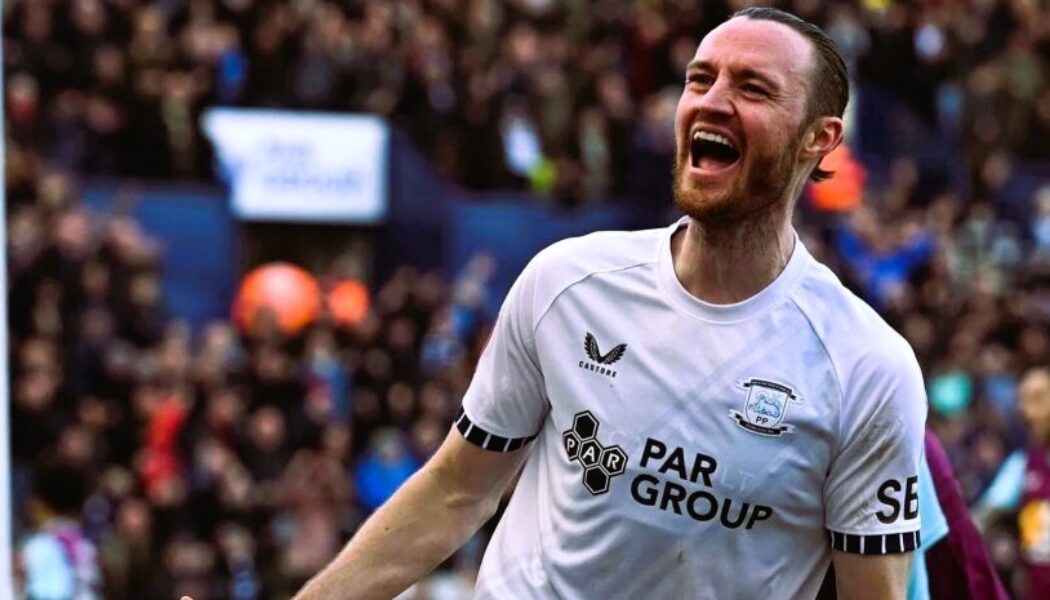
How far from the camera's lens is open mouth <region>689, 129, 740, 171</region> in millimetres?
4410

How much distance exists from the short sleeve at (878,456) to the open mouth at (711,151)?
49cm

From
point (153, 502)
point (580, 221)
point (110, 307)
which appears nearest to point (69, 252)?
point (110, 307)

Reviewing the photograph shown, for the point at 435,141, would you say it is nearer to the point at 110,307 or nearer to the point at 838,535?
the point at 110,307

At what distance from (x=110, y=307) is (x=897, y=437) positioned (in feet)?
33.0

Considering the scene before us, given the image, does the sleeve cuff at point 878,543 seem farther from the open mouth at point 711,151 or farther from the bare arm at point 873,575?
the open mouth at point 711,151

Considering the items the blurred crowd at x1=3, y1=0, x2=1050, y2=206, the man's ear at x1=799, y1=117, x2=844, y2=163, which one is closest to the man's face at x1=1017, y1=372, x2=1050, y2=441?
the man's ear at x1=799, y1=117, x2=844, y2=163

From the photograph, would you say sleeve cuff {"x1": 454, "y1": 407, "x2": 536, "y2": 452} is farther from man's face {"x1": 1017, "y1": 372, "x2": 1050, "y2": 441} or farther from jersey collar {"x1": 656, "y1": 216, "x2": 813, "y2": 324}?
man's face {"x1": 1017, "y1": 372, "x2": 1050, "y2": 441}

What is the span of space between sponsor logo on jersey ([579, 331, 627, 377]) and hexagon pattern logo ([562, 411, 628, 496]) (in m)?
0.10

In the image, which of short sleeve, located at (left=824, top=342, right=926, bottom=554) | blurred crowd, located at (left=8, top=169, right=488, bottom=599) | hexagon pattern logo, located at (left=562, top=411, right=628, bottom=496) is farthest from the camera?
blurred crowd, located at (left=8, top=169, right=488, bottom=599)

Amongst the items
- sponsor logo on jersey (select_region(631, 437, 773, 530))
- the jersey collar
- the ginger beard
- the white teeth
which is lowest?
sponsor logo on jersey (select_region(631, 437, 773, 530))

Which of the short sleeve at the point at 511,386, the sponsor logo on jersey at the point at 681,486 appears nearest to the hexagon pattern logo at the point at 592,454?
the sponsor logo on jersey at the point at 681,486

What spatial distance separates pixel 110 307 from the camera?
13820 millimetres

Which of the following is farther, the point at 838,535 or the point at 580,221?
the point at 580,221

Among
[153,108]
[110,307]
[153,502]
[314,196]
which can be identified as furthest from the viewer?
[314,196]
